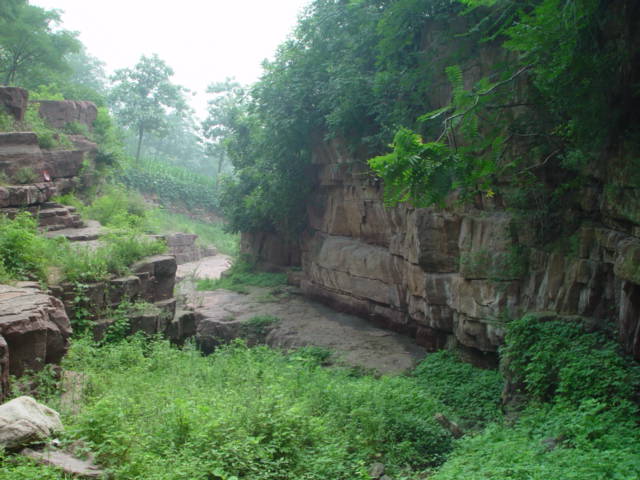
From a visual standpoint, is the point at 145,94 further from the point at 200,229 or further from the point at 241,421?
the point at 241,421

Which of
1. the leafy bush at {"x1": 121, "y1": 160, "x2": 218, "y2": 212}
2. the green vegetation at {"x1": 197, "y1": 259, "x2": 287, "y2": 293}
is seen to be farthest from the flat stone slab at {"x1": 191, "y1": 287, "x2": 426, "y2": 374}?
the leafy bush at {"x1": 121, "y1": 160, "x2": 218, "y2": 212}

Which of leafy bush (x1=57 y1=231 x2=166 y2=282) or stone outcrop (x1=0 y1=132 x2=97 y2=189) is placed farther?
stone outcrop (x1=0 y1=132 x2=97 y2=189)

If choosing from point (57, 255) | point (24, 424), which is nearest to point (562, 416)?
point (24, 424)

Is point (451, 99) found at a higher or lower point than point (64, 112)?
higher

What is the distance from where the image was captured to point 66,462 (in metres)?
5.03

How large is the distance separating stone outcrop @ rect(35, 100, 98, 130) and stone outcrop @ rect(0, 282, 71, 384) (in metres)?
12.1

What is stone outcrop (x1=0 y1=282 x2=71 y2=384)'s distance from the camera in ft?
23.7

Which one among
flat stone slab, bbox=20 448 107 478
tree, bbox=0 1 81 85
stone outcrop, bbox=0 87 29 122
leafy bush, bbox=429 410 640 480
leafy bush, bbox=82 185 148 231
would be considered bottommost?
flat stone slab, bbox=20 448 107 478

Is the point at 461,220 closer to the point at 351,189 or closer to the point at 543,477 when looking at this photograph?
the point at 351,189

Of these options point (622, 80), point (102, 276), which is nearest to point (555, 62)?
point (622, 80)

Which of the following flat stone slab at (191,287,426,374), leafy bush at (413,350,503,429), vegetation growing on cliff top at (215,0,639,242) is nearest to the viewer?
vegetation growing on cliff top at (215,0,639,242)

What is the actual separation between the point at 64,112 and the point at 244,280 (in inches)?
341

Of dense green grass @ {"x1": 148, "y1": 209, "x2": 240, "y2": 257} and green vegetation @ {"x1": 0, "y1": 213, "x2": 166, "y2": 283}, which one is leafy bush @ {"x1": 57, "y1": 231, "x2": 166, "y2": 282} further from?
dense green grass @ {"x1": 148, "y1": 209, "x2": 240, "y2": 257}

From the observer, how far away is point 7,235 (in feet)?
32.5
